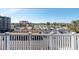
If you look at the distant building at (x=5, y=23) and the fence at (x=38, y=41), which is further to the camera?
the fence at (x=38, y=41)

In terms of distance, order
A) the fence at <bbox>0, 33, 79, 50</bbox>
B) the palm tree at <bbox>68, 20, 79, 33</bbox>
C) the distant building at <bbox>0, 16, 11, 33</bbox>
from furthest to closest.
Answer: the fence at <bbox>0, 33, 79, 50</bbox>
the palm tree at <bbox>68, 20, 79, 33</bbox>
the distant building at <bbox>0, 16, 11, 33</bbox>

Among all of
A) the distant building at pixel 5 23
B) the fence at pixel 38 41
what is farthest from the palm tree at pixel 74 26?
the distant building at pixel 5 23

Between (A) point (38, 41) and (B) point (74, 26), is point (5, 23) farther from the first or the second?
(B) point (74, 26)

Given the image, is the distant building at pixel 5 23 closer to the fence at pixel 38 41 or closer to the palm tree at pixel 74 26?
the fence at pixel 38 41

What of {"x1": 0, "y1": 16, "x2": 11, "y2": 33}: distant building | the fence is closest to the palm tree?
the fence

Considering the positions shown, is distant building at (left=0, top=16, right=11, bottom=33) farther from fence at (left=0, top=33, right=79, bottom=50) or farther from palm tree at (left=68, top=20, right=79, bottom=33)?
palm tree at (left=68, top=20, right=79, bottom=33)

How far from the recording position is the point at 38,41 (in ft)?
14.0

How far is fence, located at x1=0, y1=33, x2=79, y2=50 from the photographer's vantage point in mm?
4277

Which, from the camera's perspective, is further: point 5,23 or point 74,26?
point 74,26

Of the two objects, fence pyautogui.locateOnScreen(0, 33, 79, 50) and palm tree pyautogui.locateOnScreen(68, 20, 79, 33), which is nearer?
palm tree pyautogui.locateOnScreen(68, 20, 79, 33)

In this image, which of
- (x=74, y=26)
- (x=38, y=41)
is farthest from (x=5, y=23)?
(x=74, y=26)

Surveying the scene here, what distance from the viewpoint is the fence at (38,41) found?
4277 mm

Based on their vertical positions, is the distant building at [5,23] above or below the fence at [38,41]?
above
